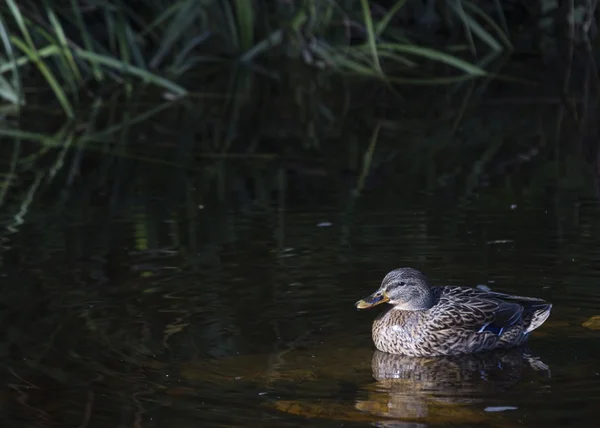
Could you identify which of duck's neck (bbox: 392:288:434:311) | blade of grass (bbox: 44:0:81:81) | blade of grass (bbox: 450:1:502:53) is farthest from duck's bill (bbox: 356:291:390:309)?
blade of grass (bbox: 450:1:502:53)

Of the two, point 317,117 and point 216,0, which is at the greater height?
point 216,0

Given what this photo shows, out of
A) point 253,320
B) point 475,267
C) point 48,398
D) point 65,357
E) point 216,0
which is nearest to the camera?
point 48,398

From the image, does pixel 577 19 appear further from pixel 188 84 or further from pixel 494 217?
pixel 494 217

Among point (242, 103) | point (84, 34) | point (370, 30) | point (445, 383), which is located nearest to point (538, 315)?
point (445, 383)

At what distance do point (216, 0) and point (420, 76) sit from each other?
2.51 meters

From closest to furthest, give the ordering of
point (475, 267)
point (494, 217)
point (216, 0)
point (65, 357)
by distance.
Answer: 1. point (65, 357)
2. point (475, 267)
3. point (494, 217)
4. point (216, 0)

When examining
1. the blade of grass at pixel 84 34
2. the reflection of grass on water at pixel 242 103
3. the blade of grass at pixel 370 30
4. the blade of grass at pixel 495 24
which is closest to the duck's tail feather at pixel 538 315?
the reflection of grass on water at pixel 242 103

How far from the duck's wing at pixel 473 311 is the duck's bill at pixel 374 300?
244 millimetres

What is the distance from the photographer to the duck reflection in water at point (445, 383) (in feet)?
17.9

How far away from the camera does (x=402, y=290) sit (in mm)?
6758

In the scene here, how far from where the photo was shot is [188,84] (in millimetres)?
15266

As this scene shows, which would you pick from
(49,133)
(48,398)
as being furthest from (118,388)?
(49,133)

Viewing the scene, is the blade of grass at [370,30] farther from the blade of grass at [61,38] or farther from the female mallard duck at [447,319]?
the female mallard duck at [447,319]

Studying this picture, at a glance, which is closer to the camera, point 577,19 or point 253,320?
point 253,320
